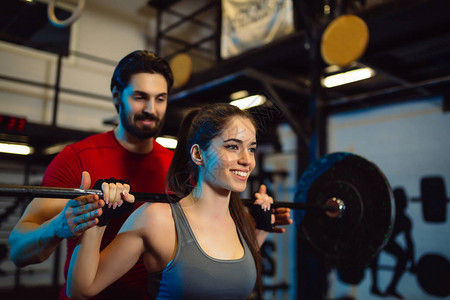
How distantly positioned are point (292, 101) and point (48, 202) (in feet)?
13.9

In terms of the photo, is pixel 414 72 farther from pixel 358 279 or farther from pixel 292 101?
pixel 358 279

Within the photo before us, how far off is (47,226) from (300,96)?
417 cm

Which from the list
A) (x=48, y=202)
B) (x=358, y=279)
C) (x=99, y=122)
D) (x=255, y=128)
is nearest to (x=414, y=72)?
(x=358, y=279)

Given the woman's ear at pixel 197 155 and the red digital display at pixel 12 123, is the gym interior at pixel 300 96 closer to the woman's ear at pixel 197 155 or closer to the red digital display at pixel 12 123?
the red digital display at pixel 12 123

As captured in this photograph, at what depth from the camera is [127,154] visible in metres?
1.47

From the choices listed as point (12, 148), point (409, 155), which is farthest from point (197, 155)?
point (12, 148)

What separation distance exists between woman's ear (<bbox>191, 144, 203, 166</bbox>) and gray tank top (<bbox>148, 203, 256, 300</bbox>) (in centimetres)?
19

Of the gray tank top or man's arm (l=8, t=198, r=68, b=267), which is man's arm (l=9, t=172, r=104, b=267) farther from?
the gray tank top

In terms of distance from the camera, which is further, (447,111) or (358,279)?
(358,279)

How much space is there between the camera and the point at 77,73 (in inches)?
217

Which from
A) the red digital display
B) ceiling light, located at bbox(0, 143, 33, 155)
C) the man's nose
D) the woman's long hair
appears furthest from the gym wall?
ceiling light, located at bbox(0, 143, 33, 155)

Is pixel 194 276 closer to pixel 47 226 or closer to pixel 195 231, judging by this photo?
pixel 195 231

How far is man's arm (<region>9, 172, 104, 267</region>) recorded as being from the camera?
1.00 m

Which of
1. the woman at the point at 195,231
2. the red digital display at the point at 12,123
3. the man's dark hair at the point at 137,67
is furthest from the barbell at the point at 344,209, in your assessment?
the red digital display at the point at 12,123
